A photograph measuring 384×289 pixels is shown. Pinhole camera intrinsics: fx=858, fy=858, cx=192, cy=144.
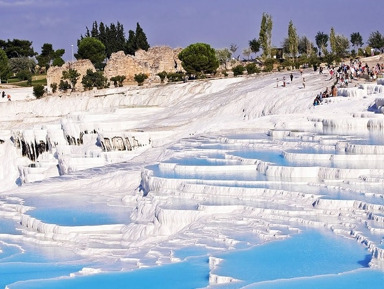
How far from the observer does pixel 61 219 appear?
43.3ft

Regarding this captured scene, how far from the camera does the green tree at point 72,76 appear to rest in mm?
39594

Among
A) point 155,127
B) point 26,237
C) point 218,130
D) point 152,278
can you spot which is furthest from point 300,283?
point 155,127

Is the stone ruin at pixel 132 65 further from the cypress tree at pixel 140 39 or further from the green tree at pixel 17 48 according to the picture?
the green tree at pixel 17 48

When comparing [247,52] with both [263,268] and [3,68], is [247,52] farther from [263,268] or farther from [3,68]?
[263,268]

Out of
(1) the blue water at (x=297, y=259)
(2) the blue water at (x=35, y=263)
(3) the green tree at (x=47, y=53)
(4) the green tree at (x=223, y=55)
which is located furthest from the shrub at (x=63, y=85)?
(1) the blue water at (x=297, y=259)

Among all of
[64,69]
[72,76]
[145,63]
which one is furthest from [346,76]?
[64,69]

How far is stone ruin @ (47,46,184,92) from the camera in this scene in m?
40.8

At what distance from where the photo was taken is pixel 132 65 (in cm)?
4122

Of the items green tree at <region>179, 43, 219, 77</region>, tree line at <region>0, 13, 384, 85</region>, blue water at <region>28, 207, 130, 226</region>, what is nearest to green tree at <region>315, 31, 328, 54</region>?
tree line at <region>0, 13, 384, 85</region>

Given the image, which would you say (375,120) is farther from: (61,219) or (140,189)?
(61,219)

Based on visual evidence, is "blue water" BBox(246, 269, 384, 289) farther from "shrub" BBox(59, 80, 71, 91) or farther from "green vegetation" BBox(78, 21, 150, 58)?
"green vegetation" BBox(78, 21, 150, 58)

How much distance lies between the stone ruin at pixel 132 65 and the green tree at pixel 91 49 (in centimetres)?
863

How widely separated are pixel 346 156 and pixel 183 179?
9.52ft

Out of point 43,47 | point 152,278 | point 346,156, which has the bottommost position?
point 152,278
